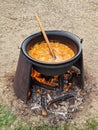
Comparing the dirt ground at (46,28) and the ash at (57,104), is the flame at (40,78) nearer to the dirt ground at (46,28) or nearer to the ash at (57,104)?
the ash at (57,104)

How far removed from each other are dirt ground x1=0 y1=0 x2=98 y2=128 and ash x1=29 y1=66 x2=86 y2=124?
12 centimetres

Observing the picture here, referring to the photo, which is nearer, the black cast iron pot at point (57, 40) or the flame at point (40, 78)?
the black cast iron pot at point (57, 40)

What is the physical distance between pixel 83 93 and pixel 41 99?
853 millimetres

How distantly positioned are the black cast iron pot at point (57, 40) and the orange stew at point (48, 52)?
0.08m

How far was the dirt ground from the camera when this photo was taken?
5.31 metres

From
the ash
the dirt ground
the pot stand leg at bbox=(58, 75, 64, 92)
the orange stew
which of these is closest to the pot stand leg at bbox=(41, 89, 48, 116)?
the ash

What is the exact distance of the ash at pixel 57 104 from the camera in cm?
505

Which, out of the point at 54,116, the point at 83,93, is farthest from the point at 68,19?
the point at 54,116

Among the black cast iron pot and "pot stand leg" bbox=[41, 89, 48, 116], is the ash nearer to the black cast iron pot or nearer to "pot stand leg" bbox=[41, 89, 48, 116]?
"pot stand leg" bbox=[41, 89, 48, 116]

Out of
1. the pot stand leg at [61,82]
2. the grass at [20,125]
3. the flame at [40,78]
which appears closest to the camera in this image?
the grass at [20,125]

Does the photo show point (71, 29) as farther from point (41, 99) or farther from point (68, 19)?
point (41, 99)

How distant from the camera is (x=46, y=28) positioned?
732 centimetres

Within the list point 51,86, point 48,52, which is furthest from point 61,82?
point 48,52

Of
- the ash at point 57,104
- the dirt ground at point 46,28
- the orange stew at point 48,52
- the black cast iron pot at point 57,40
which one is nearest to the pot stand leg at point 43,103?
the ash at point 57,104
